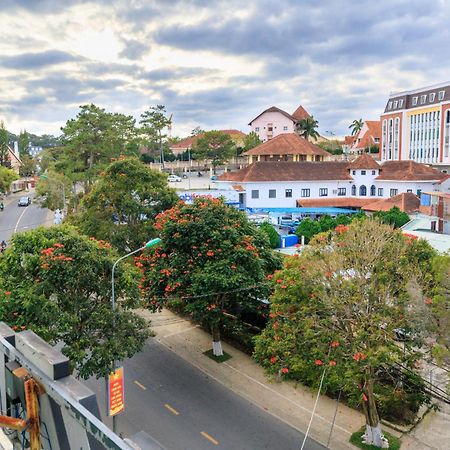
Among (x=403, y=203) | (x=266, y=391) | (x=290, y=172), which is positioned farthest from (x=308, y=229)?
(x=266, y=391)

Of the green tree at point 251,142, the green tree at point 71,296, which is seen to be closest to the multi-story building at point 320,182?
the green tree at point 251,142

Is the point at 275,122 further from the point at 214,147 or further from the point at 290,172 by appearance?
the point at 290,172

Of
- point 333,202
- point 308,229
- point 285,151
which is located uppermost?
point 285,151

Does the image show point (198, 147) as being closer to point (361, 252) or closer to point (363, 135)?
point (363, 135)

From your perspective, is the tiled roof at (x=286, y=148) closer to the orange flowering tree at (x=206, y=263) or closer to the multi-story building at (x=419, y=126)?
the multi-story building at (x=419, y=126)

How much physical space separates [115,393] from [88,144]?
117ft

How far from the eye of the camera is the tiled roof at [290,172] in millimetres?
52188

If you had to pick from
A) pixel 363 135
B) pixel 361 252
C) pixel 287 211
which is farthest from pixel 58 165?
pixel 363 135

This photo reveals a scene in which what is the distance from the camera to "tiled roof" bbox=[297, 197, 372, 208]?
5159cm

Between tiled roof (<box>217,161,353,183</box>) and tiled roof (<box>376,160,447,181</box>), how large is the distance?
4162 mm

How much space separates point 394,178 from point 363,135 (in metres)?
43.2

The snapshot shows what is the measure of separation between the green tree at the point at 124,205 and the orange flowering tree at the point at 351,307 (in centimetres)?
1211

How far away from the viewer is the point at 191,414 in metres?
16.4

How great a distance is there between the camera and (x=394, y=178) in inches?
2005
